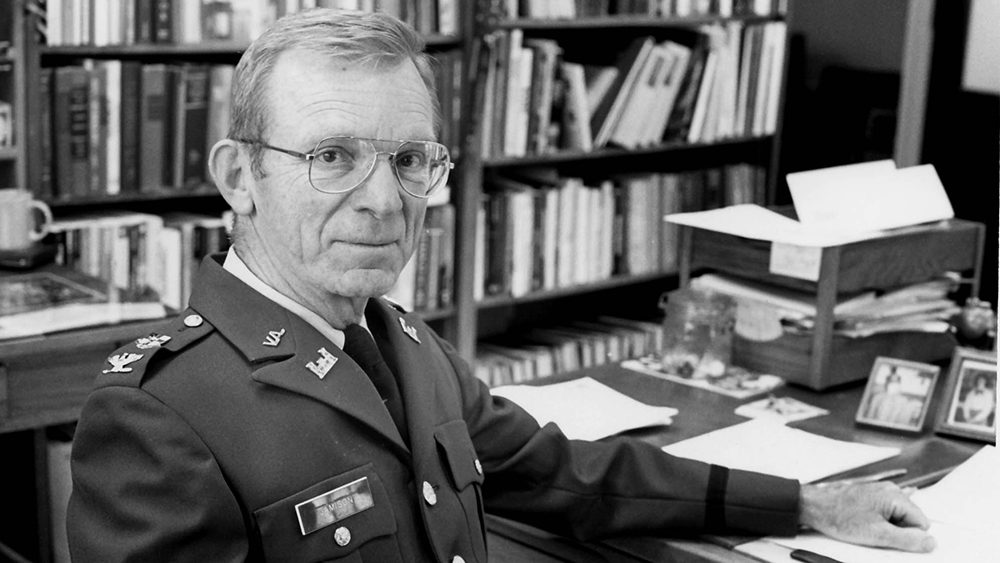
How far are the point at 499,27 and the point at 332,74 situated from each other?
223 centimetres

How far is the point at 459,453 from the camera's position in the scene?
5.07 feet

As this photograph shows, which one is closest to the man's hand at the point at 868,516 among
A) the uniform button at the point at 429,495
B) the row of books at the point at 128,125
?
the uniform button at the point at 429,495

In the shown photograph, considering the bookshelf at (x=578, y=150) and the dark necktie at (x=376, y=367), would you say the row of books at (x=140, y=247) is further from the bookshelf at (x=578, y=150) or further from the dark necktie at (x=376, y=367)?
the dark necktie at (x=376, y=367)

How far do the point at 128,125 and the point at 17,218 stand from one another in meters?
0.36

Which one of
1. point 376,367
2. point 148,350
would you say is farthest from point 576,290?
point 148,350

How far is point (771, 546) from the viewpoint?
1.66 metres

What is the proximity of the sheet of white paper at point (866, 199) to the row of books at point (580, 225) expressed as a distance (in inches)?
52.3

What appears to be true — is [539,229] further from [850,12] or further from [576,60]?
[850,12]

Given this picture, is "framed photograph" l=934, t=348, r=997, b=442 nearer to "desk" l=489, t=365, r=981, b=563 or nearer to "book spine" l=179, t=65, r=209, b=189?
"desk" l=489, t=365, r=981, b=563

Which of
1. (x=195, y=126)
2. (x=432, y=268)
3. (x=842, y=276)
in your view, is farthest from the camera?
(x=432, y=268)

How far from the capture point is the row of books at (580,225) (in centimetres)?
369

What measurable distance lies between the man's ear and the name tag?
0.32m

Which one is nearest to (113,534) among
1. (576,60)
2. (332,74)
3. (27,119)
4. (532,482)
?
(332,74)

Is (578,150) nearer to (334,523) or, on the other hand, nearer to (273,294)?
(273,294)
